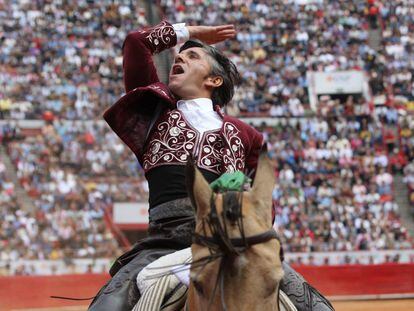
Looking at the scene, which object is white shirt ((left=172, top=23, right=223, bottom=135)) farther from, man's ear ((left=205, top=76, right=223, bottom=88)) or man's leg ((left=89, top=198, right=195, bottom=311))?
man's leg ((left=89, top=198, right=195, bottom=311))

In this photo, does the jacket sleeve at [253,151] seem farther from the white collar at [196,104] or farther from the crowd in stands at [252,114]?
the crowd in stands at [252,114]

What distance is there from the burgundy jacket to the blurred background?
311 inches

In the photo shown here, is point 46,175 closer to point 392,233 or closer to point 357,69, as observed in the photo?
point 392,233

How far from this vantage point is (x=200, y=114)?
3.68 meters

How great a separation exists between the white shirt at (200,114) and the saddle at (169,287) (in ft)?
2.28

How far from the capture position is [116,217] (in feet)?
47.9

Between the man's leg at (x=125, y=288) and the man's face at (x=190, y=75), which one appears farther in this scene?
the man's face at (x=190, y=75)

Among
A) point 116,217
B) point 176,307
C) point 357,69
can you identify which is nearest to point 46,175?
point 116,217

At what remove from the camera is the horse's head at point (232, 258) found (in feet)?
7.82

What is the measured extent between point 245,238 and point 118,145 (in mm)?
13586

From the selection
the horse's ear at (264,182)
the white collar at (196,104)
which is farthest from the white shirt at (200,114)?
the horse's ear at (264,182)

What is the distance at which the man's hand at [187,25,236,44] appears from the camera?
397 centimetres

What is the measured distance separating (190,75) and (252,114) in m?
14.8

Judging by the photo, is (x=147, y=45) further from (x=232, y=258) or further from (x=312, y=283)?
(x=312, y=283)
